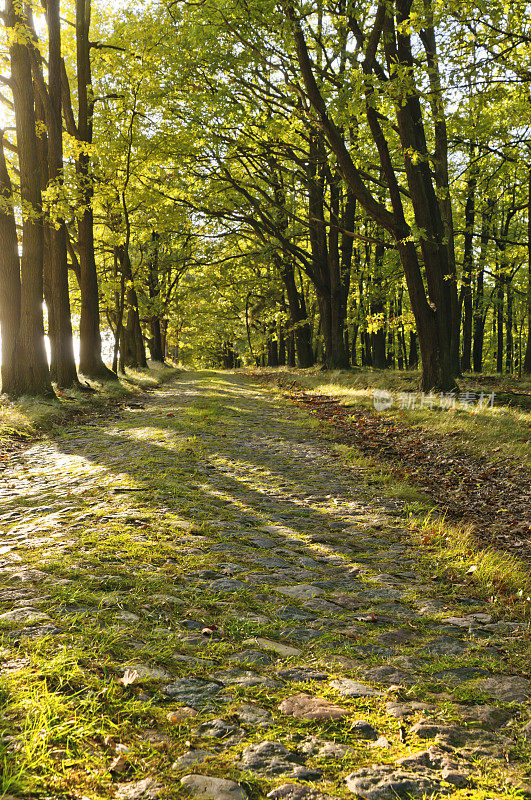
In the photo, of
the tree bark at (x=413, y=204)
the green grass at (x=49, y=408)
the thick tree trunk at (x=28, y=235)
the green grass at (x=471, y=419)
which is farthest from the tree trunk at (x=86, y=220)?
the green grass at (x=471, y=419)

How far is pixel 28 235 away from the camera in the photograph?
11727 millimetres

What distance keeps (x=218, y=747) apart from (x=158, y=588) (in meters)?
1.52

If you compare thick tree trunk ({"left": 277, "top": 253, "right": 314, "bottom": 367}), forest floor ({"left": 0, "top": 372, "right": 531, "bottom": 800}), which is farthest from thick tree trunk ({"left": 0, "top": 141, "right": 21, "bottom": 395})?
thick tree trunk ({"left": 277, "top": 253, "right": 314, "bottom": 367})

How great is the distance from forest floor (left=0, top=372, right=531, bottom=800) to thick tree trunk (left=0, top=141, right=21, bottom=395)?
669cm

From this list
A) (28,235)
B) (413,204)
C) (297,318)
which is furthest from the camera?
(297,318)

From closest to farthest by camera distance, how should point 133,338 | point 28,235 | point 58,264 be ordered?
point 28,235
point 58,264
point 133,338

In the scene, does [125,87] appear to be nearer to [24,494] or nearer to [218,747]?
[24,494]

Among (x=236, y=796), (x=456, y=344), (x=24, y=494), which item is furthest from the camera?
(x=456, y=344)

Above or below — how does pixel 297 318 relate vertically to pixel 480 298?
below

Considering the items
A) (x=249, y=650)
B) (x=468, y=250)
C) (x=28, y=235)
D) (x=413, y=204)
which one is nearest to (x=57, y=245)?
(x=28, y=235)

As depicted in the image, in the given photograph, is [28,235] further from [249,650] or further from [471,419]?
[249,650]

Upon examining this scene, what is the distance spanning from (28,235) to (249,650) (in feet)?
38.0

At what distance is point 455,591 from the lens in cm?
404

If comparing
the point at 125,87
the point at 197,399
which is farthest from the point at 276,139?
the point at 197,399
